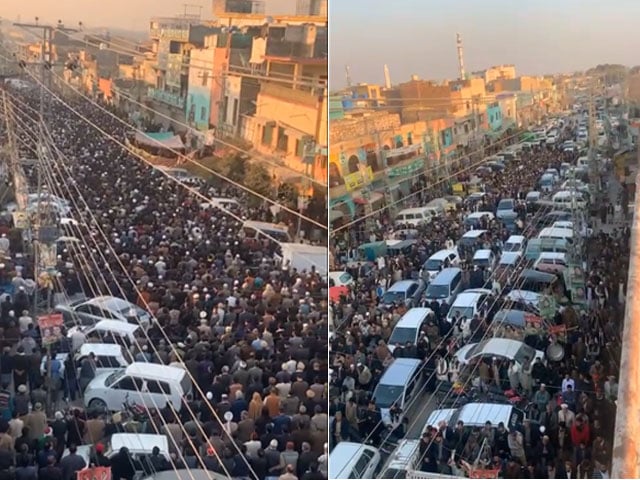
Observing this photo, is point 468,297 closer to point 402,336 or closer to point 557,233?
point 402,336

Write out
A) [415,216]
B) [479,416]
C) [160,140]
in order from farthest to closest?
[415,216], [160,140], [479,416]

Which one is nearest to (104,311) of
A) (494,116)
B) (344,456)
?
(344,456)

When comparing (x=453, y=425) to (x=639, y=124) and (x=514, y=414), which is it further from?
(x=639, y=124)

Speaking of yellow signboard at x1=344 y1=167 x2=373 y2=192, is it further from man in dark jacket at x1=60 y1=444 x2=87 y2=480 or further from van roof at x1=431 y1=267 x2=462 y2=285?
man in dark jacket at x1=60 y1=444 x2=87 y2=480

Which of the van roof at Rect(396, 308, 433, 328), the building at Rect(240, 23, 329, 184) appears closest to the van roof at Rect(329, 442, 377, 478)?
the van roof at Rect(396, 308, 433, 328)

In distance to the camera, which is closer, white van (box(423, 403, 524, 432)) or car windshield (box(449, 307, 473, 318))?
white van (box(423, 403, 524, 432))
